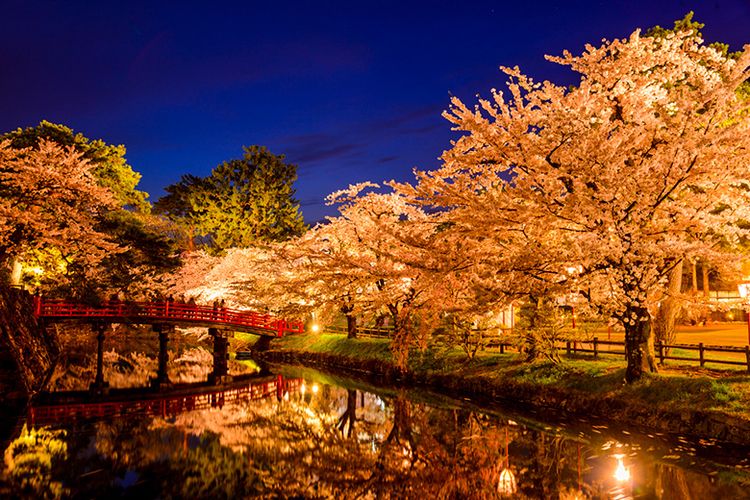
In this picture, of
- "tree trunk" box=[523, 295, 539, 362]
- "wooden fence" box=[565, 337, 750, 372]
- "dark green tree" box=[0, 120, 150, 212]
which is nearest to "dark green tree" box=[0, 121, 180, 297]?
"dark green tree" box=[0, 120, 150, 212]

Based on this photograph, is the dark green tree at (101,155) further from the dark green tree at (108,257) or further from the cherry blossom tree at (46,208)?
the cherry blossom tree at (46,208)

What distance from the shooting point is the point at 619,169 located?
42.8ft

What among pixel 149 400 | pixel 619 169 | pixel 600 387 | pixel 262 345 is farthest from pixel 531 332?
pixel 262 345

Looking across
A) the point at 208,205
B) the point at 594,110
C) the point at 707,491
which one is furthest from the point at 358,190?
the point at 208,205

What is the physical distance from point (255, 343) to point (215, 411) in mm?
21278

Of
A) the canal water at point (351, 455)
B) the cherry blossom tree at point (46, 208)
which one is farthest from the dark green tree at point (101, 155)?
the canal water at point (351, 455)

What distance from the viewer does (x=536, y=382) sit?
1814 cm

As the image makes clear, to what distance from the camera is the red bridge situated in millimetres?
25781

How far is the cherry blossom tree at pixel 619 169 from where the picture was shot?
12.7m

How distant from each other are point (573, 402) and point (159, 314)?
71.8ft

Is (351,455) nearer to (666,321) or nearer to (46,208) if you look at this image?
(666,321)

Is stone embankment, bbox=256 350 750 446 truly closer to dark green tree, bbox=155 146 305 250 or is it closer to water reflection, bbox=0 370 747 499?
water reflection, bbox=0 370 747 499

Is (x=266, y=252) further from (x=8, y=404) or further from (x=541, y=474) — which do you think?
(x=541, y=474)

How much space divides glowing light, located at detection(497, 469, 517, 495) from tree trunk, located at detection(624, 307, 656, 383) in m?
6.23
